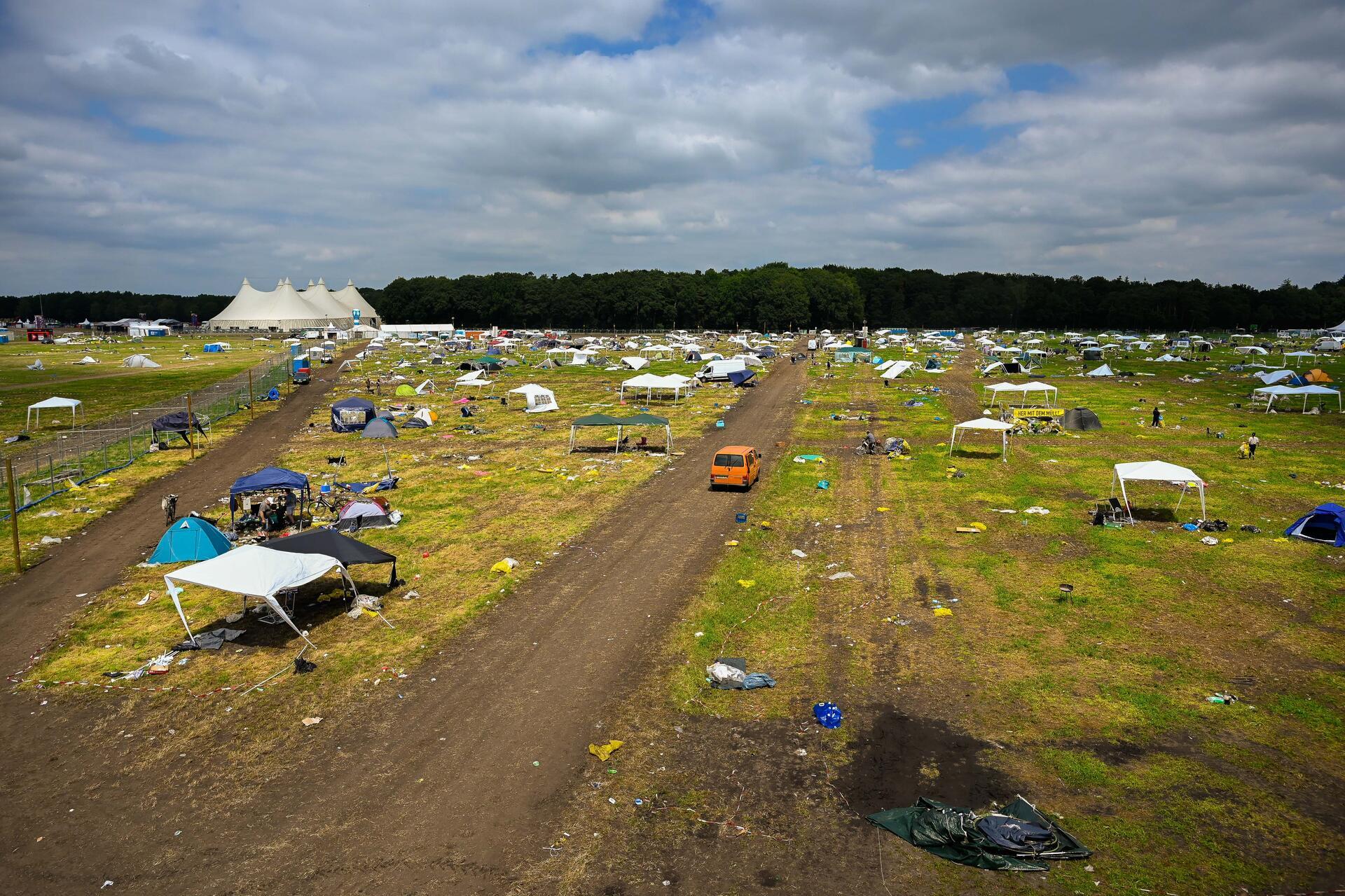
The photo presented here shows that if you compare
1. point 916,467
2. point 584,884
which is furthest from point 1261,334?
point 584,884

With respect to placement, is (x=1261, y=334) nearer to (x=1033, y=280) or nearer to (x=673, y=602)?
(x=1033, y=280)

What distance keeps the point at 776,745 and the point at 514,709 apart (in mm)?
4669

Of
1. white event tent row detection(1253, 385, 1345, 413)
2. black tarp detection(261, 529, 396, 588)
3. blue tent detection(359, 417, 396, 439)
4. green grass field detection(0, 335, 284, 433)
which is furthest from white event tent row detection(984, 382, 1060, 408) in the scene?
green grass field detection(0, 335, 284, 433)

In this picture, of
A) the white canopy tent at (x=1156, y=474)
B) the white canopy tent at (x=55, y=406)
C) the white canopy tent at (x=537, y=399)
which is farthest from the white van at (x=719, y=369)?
the white canopy tent at (x=55, y=406)

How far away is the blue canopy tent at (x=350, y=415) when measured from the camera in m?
43.2

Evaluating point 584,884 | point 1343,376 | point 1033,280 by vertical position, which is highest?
point 1033,280

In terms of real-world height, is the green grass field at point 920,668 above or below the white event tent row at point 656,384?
below

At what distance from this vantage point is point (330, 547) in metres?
17.4

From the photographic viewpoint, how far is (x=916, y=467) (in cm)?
3309

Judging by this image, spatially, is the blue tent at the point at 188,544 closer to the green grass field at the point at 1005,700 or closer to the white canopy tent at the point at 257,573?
the white canopy tent at the point at 257,573

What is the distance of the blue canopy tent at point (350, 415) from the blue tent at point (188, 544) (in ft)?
77.1

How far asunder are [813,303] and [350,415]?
13603cm

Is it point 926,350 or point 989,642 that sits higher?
point 926,350

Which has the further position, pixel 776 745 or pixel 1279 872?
pixel 776 745
